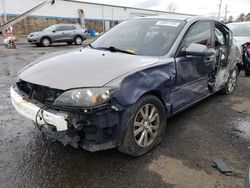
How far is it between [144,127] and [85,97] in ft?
3.01

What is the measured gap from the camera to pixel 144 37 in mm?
3570

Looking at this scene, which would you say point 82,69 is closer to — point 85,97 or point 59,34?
point 85,97

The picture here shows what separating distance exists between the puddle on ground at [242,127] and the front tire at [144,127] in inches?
50.7

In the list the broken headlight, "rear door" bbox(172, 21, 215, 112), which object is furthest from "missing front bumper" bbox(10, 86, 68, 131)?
"rear door" bbox(172, 21, 215, 112)

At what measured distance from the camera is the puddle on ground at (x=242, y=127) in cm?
353

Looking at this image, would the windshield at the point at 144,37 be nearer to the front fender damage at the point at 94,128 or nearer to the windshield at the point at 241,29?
the front fender damage at the point at 94,128

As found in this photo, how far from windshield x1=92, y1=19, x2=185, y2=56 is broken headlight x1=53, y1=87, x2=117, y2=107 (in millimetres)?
1152

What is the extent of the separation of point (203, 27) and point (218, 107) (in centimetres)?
157

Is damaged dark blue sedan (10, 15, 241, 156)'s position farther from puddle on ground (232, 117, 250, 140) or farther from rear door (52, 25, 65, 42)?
rear door (52, 25, 65, 42)

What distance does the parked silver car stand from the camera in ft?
56.5

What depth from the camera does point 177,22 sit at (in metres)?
3.65

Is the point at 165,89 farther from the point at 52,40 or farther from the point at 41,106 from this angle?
the point at 52,40

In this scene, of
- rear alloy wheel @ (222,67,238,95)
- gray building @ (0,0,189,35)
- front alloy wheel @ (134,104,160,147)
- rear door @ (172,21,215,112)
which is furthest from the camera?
gray building @ (0,0,189,35)

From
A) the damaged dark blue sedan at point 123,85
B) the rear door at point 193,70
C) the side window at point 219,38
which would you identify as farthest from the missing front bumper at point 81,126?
the side window at point 219,38
